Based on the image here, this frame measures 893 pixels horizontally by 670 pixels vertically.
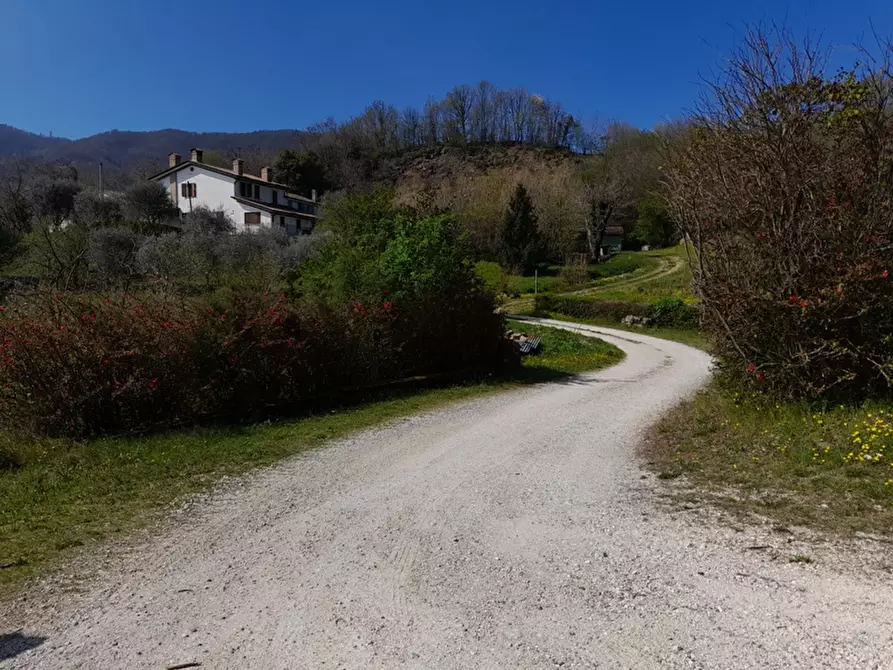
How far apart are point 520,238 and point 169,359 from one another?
1731 inches

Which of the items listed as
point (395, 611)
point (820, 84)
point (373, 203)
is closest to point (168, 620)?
point (395, 611)

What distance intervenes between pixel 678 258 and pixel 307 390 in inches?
1923

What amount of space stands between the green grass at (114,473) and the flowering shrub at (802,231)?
5731 mm

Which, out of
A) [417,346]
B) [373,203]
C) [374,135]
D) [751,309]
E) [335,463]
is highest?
[374,135]

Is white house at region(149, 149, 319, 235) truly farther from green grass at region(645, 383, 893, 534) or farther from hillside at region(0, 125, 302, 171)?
hillside at region(0, 125, 302, 171)

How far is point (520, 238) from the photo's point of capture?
50.7 metres

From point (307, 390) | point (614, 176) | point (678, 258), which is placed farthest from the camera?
point (614, 176)

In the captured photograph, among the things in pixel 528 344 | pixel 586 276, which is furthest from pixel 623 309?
pixel 586 276

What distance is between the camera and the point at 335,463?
727 cm

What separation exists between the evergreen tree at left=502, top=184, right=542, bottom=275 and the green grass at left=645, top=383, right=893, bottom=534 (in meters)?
42.1

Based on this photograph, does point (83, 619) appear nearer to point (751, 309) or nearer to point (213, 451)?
point (213, 451)

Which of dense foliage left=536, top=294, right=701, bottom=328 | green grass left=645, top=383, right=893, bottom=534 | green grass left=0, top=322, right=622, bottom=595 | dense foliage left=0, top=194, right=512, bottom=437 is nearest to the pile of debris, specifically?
dense foliage left=0, top=194, right=512, bottom=437

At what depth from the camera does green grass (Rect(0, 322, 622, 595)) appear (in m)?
4.94

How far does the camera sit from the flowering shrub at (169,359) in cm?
836
